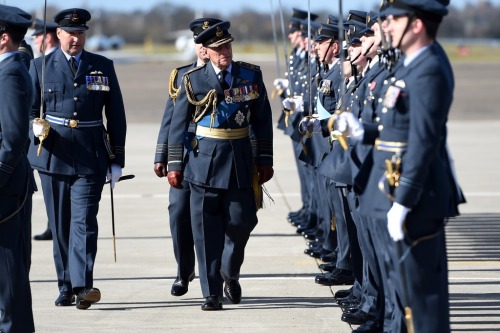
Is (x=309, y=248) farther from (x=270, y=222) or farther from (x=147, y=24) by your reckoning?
(x=147, y=24)

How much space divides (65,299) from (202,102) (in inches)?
65.2

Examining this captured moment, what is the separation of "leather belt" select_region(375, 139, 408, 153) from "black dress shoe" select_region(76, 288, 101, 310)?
2830mm

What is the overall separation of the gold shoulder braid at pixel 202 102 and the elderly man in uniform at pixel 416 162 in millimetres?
2207

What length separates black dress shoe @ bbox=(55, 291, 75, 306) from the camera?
8414mm

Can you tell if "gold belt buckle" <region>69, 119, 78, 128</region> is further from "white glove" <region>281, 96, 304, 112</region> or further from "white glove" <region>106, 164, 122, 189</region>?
"white glove" <region>281, 96, 304, 112</region>

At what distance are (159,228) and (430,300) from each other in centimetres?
624

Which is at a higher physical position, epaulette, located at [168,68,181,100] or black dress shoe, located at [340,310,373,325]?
epaulette, located at [168,68,181,100]

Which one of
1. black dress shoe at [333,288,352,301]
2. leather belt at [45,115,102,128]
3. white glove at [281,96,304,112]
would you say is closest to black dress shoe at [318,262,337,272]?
black dress shoe at [333,288,352,301]

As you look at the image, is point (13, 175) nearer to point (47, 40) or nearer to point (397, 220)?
point (397, 220)

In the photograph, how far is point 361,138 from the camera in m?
6.12

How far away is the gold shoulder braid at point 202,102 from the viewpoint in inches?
325

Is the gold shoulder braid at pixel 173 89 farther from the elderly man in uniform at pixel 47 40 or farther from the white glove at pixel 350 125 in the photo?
the white glove at pixel 350 125

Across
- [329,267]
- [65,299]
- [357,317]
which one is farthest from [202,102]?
[329,267]

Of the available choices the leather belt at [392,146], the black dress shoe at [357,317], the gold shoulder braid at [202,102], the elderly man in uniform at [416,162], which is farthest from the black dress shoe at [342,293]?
the leather belt at [392,146]
